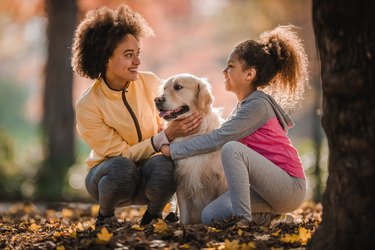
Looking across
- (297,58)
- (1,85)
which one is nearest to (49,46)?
(297,58)

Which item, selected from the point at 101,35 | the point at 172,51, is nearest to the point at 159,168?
the point at 101,35

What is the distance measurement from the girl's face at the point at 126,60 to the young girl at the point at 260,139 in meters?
0.68

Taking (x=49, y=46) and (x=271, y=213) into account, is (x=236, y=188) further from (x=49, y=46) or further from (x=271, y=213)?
(x=49, y=46)

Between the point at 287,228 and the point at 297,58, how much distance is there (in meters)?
1.38

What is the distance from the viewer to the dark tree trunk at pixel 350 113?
3.00 meters

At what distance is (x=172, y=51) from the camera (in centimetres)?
3002

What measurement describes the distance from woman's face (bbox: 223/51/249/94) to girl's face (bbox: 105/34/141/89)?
30.0 inches

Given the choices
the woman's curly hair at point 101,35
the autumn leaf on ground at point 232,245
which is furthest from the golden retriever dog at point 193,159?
the autumn leaf on ground at point 232,245

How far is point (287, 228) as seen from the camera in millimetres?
4156

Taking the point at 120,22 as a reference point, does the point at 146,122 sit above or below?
below

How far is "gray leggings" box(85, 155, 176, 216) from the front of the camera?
4.74 m

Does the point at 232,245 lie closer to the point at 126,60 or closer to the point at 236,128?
the point at 236,128

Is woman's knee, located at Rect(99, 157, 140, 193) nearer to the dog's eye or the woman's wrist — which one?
the woman's wrist

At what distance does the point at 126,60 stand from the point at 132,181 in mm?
→ 985
